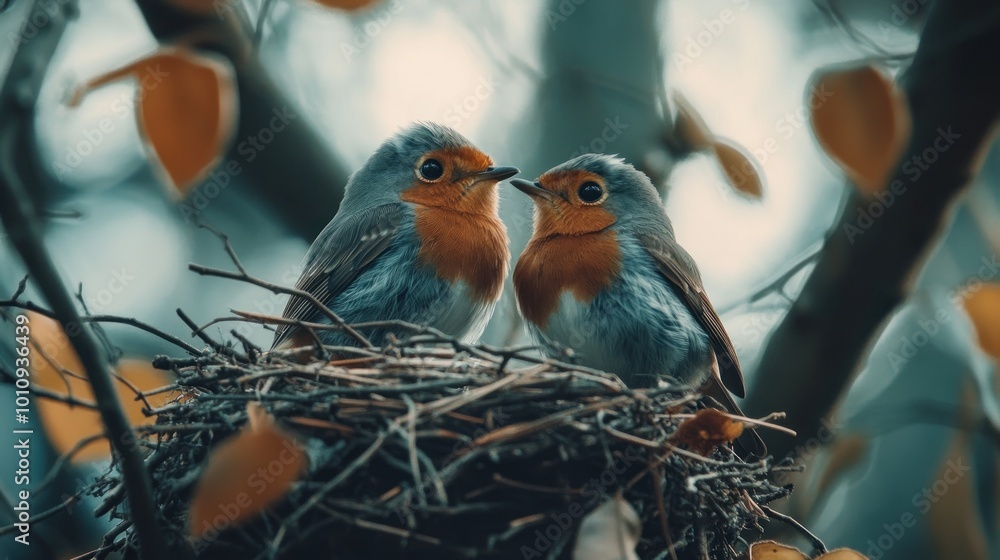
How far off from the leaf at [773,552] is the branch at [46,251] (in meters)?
1.62

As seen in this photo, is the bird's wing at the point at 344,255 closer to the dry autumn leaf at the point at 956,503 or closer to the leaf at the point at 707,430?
the leaf at the point at 707,430

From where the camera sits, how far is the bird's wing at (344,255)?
3777 mm

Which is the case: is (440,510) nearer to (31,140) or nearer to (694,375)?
(694,375)

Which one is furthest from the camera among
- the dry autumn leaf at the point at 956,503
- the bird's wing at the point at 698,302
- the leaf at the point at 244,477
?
the dry autumn leaf at the point at 956,503

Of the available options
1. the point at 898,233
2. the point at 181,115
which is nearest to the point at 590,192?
the point at 898,233

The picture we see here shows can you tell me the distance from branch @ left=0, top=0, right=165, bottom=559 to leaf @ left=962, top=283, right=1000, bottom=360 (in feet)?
7.42

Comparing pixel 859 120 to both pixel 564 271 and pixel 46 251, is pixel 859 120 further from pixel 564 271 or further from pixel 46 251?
pixel 46 251

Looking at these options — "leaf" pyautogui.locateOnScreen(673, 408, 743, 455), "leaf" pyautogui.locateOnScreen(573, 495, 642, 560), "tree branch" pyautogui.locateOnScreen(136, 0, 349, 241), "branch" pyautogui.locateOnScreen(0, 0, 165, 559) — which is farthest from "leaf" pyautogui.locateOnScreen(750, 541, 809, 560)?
"tree branch" pyautogui.locateOnScreen(136, 0, 349, 241)

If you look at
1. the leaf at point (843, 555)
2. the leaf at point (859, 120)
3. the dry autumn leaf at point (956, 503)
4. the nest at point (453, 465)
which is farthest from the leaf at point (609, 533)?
the dry autumn leaf at point (956, 503)

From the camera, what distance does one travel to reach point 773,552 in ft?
8.75

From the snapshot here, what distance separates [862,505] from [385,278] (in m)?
4.35

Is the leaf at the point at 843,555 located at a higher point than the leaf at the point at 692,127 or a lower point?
lower

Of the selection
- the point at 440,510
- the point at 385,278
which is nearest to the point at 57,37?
the point at 440,510

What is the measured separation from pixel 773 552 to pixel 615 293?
1209 mm
